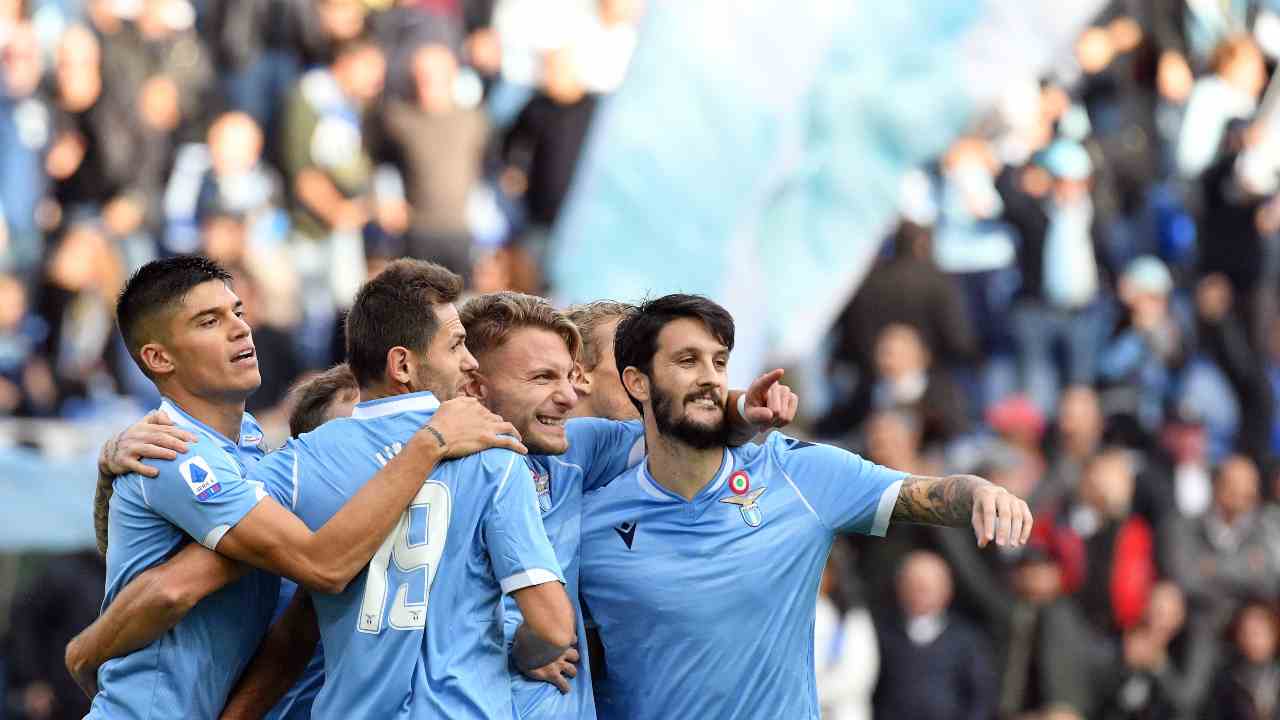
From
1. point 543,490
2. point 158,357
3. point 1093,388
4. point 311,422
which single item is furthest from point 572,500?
point 1093,388

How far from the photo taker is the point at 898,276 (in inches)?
534

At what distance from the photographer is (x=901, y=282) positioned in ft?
44.5

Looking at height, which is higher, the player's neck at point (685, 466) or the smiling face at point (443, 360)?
the smiling face at point (443, 360)

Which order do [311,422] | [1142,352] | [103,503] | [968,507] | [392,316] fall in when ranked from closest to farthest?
[392,316]
[968,507]
[103,503]
[311,422]
[1142,352]

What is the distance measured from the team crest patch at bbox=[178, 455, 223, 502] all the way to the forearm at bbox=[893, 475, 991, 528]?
2.05 meters

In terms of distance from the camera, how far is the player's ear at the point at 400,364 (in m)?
5.80

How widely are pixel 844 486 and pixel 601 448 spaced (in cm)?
84

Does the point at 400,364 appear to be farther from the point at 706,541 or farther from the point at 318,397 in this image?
the point at 706,541

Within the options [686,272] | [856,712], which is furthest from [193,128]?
[856,712]

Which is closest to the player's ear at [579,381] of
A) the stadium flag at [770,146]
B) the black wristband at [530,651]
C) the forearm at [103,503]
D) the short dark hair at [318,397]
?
the short dark hair at [318,397]

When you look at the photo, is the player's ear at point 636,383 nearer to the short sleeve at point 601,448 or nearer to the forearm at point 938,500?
the short sleeve at point 601,448

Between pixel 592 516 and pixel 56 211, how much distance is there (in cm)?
751

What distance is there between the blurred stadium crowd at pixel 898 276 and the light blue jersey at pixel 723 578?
512cm

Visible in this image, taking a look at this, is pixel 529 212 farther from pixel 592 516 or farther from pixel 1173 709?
pixel 592 516
